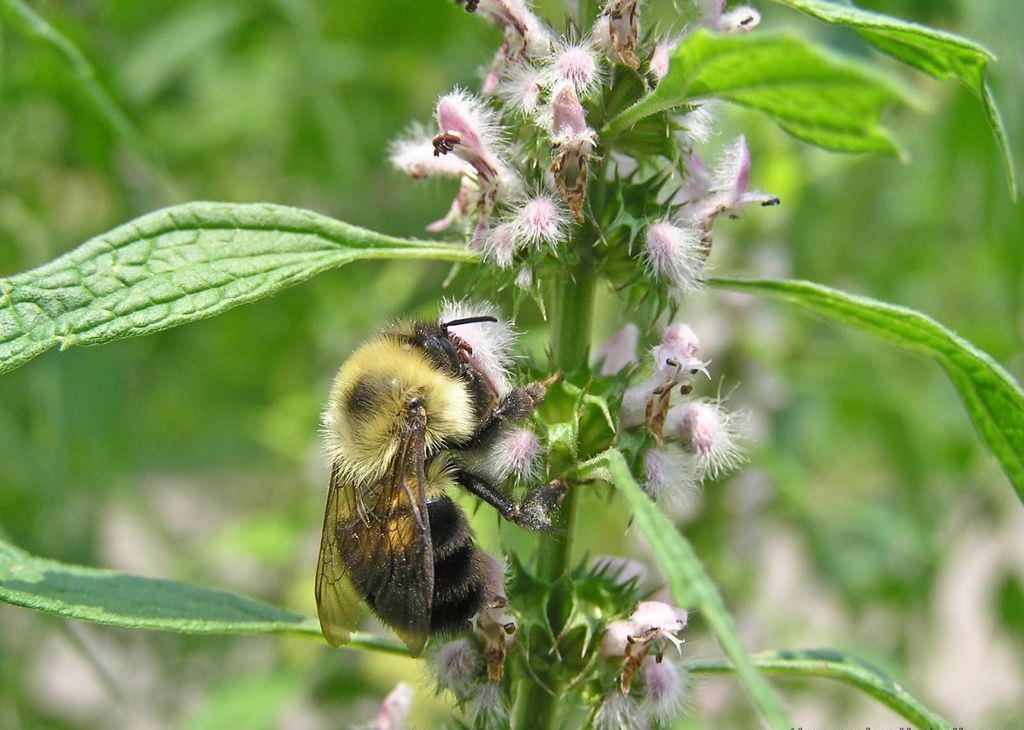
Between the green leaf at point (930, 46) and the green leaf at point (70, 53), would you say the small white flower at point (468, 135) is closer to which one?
the green leaf at point (930, 46)

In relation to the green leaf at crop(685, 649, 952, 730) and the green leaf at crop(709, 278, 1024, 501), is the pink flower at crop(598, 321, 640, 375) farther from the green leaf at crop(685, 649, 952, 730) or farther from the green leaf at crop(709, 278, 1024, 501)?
the green leaf at crop(685, 649, 952, 730)

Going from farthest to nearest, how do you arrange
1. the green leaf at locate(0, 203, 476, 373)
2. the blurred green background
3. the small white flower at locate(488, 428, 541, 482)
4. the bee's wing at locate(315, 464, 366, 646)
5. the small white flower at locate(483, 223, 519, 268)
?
1. the blurred green background
2. the bee's wing at locate(315, 464, 366, 646)
3. the small white flower at locate(488, 428, 541, 482)
4. the small white flower at locate(483, 223, 519, 268)
5. the green leaf at locate(0, 203, 476, 373)

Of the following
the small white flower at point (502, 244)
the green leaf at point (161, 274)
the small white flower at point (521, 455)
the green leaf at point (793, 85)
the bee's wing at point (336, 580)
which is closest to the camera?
the green leaf at point (793, 85)

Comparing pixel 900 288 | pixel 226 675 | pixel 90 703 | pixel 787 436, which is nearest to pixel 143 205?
pixel 226 675


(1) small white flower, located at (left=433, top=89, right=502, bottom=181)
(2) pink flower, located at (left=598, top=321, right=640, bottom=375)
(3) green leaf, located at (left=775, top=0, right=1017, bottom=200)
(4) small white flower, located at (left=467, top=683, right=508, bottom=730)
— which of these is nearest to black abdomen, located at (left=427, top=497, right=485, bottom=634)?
(4) small white flower, located at (left=467, top=683, right=508, bottom=730)

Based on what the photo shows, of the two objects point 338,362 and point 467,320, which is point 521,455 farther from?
point 338,362

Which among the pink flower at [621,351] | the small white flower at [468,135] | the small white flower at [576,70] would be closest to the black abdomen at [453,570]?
the pink flower at [621,351]

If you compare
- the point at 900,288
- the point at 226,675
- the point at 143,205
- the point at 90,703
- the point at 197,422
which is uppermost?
the point at 143,205

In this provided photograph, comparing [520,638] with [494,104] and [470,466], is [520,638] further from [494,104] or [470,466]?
[494,104]
